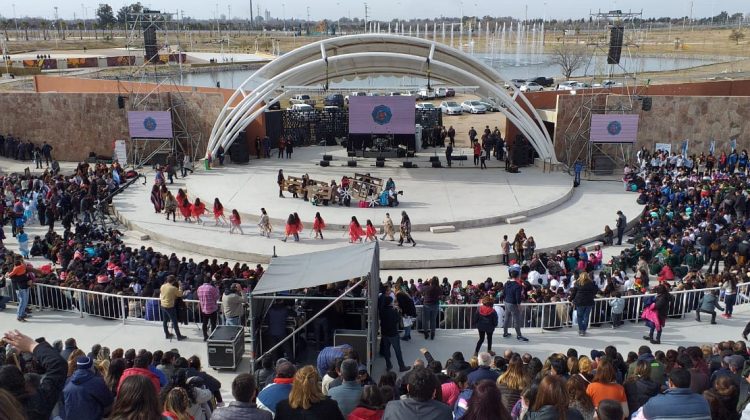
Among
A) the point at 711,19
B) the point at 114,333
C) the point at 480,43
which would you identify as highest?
the point at 711,19

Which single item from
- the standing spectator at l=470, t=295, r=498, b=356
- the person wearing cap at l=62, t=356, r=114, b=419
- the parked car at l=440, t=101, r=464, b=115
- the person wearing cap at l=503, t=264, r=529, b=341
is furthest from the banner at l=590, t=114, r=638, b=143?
the person wearing cap at l=62, t=356, r=114, b=419

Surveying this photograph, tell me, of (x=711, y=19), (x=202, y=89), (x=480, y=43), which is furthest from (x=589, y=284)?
(x=711, y=19)

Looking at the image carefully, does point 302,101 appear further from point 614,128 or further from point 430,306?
point 430,306

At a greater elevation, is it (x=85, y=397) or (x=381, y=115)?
(x=381, y=115)

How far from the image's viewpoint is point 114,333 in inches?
469

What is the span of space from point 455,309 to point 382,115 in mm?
17439

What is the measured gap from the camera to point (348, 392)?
240 inches

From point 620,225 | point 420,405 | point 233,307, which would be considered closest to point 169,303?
point 233,307

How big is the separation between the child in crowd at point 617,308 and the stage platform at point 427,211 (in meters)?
5.84

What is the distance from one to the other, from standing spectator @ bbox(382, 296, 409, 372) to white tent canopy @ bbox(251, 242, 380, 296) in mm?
481

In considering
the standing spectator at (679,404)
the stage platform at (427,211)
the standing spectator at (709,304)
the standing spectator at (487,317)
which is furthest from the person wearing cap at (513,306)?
the stage platform at (427,211)

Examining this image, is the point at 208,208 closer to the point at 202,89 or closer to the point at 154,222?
the point at 154,222

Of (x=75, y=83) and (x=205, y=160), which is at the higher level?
(x=75, y=83)

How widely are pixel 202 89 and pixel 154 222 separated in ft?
39.8
